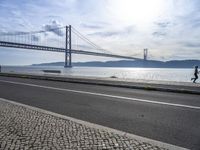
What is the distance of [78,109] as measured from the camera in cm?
820

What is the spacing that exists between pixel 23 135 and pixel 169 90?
31.7 ft

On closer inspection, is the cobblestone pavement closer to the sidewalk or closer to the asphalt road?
the sidewalk

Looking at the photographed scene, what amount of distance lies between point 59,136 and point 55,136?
76 millimetres

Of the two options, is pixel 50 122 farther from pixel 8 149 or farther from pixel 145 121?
pixel 145 121

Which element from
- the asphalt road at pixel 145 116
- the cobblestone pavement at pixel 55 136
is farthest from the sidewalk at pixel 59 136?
the asphalt road at pixel 145 116

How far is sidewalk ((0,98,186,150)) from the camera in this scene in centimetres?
442

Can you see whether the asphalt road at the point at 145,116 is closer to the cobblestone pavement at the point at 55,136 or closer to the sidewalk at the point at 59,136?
the sidewalk at the point at 59,136

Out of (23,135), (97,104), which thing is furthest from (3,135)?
(97,104)

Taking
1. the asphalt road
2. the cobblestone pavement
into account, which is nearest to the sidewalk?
the cobblestone pavement

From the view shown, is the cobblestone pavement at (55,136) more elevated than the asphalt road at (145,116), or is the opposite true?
the cobblestone pavement at (55,136)

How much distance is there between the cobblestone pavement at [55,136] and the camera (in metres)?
4.42

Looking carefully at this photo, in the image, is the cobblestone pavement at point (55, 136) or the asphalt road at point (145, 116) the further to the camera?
the asphalt road at point (145, 116)

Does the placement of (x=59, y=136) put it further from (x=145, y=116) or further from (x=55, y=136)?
(x=145, y=116)

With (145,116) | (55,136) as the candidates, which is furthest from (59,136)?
(145,116)
